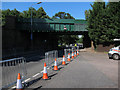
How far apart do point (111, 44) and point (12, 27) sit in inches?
863

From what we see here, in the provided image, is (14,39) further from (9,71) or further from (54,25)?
(9,71)

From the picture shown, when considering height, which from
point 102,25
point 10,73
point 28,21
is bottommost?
point 10,73

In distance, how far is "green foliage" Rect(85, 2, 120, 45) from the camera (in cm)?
2465

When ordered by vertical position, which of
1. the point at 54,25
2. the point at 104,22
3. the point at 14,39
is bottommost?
the point at 14,39

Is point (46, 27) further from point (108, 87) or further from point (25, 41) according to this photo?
point (108, 87)

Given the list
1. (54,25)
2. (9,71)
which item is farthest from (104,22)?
(9,71)

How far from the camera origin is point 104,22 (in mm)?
27188

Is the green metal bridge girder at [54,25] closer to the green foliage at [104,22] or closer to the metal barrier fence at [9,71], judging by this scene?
the green foliage at [104,22]

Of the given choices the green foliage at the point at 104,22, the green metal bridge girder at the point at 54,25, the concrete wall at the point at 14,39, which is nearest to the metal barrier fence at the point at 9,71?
the concrete wall at the point at 14,39

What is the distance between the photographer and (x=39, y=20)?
3984cm

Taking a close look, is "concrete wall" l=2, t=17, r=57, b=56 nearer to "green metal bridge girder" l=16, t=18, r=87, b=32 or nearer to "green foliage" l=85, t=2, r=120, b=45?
"green metal bridge girder" l=16, t=18, r=87, b=32

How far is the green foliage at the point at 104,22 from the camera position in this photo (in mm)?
24652

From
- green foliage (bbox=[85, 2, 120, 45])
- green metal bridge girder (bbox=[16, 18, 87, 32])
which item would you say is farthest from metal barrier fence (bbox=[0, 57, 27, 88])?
green metal bridge girder (bbox=[16, 18, 87, 32])

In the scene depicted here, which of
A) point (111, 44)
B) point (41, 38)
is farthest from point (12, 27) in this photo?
point (111, 44)
